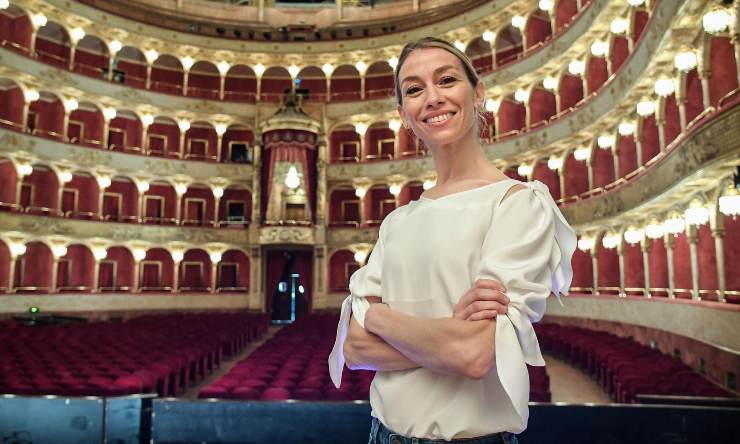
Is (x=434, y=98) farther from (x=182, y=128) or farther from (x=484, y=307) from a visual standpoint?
(x=182, y=128)

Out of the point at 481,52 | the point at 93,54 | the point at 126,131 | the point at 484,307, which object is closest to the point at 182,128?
the point at 126,131

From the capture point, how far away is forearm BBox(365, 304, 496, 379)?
126cm

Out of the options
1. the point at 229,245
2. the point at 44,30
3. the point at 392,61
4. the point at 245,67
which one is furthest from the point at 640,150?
the point at 44,30

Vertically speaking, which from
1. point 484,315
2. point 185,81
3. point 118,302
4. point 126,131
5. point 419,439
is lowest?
point 118,302

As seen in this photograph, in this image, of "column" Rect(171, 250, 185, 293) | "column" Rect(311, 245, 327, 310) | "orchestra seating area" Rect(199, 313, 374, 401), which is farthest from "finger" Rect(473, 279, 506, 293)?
"column" Rect(171, 250, 185, 293)

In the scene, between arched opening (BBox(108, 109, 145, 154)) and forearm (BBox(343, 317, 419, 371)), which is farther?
arched opening (BBox(108, 109, 145, 154))

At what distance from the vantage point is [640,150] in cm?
1498

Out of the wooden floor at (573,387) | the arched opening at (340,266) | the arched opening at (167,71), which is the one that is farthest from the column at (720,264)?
the arched opening at (167,71)

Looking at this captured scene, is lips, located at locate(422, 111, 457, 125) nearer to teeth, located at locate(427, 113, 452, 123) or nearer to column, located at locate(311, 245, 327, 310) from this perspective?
teeth, located at locate(427, 113, 452, 123)

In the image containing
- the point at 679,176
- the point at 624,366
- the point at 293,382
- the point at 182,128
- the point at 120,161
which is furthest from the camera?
the point at 182,128

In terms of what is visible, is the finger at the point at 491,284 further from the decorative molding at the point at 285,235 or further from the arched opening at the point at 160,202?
the arched opening at the point at 160,202

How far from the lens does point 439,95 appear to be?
161 cm

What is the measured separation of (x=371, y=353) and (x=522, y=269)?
0.46 metres

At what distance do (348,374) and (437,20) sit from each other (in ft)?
77.0
